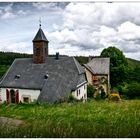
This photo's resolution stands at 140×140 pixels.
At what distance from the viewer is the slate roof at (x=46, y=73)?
20359mm

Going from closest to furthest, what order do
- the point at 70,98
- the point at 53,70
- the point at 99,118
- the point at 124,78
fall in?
the point at 99,118 < the point at 70,98 < the point at 53,70 < the point at 124,78

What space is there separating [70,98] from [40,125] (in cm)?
1272

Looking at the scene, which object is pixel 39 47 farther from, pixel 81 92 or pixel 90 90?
pixel 90 90

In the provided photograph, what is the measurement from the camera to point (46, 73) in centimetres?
2183

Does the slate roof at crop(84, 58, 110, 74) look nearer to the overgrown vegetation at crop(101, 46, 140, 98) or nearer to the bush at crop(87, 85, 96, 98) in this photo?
the overgrown vegetation at crop(101, 46, 140, 98)

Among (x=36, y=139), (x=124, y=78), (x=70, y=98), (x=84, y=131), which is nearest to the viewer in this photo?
(x=36, y=139)

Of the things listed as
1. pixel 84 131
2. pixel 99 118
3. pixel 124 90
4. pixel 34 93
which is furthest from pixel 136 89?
pixel 84 131

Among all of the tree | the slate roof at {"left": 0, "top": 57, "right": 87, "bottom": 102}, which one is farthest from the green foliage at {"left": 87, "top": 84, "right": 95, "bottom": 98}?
the tree

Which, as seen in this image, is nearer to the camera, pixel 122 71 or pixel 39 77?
pixel 39 77

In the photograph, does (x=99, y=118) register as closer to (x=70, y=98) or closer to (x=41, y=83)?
(x=70, y=98)

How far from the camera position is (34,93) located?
20.8m

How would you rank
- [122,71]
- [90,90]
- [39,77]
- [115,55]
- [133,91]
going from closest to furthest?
[133,91] < [39,77] < [115,55] < [90,90] < [122,71]

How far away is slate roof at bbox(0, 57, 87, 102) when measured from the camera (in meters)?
20.4

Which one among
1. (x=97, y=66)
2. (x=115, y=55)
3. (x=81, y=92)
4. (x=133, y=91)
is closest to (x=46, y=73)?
(x=81, y=92)
